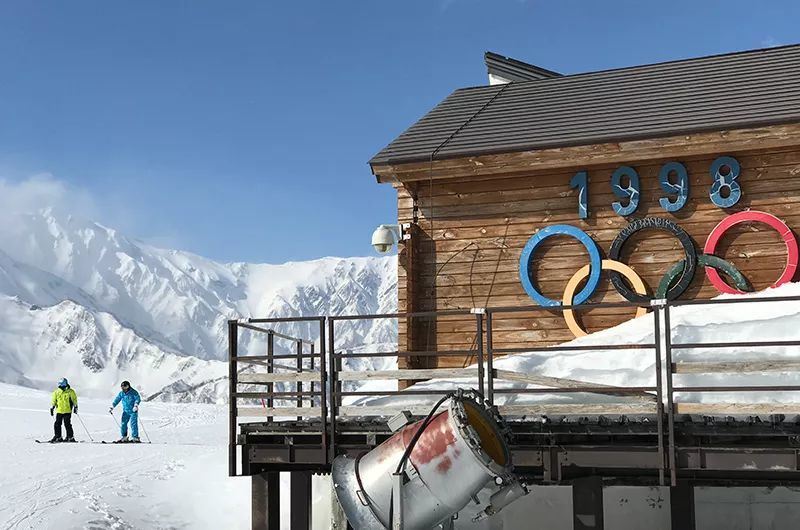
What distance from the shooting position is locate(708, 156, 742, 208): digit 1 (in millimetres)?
13203

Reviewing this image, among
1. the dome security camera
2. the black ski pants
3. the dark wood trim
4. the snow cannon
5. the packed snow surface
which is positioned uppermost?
the dark wood trim

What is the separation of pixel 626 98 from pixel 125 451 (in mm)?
12862

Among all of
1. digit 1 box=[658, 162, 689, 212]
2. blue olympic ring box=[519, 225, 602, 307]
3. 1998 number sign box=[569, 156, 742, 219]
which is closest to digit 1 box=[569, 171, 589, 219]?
1998 number sign box=[569, 156, 742, 219]

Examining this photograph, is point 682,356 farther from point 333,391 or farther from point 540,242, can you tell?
point 333,391

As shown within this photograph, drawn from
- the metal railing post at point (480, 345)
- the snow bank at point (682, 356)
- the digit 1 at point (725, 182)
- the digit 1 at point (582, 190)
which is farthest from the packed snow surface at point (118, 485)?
the digit 1 at point (725, 182)

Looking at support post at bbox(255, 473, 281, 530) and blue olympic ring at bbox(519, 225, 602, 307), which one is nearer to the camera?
support post at bbox(255, 473, 281, 530)

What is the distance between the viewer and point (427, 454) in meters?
8.66

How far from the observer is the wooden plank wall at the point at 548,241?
43.3 ft

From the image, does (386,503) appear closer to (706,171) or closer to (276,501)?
(276,501)

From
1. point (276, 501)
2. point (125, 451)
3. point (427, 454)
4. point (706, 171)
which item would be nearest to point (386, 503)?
point (427, 454)

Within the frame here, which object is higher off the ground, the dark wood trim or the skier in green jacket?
the dark wood trim

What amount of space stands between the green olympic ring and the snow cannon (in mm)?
5262

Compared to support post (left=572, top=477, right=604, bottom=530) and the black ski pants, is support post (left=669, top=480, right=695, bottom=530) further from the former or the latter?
the black ski pants

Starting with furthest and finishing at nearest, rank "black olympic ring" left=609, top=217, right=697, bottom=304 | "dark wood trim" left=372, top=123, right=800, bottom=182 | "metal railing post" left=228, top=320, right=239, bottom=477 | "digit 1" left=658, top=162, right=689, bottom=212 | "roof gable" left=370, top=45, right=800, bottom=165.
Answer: "roof gable" left=370, top=45, right=800, bottom=165 < "digit 1" left=658, top=162, right=689, bottom=212 < "black olympic ring" left=609, top=217, right=697, bottom=304 < "dark wood trim" left=372, top=123, right=800, bottom=182 < "metal railing post" left=228, top=320, right=239, bottom=477
